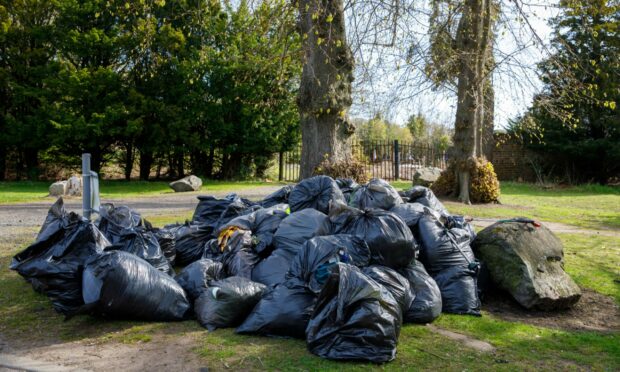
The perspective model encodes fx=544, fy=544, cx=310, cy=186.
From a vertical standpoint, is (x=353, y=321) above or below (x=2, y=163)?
below

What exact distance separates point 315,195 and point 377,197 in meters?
0.69

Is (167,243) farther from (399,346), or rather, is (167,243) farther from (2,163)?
(2,163)

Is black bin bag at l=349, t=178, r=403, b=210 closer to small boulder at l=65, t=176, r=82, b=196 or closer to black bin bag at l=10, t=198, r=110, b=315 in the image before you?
black bin bag at l=10, t=198, r=110, b=315

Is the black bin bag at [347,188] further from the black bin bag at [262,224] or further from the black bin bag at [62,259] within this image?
the black bin bag at [62,259]

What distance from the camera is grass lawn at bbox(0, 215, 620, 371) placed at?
11.2 ft

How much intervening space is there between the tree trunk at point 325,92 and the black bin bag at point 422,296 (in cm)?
A: 515

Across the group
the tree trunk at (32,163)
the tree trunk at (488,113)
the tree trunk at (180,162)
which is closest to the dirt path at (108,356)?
the tree trunk at (488,113)

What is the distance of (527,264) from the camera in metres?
4.89

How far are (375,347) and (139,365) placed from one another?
57.8 inches

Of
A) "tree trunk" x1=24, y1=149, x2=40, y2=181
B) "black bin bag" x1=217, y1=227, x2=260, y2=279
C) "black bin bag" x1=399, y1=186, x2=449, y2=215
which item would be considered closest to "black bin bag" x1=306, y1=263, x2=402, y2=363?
"black bin bag" x1=217, y1=227, x2=260, y2=279

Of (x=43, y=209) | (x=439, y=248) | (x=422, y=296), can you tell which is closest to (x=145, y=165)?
(x=43, y=209)

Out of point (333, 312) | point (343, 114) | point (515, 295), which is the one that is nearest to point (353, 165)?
point (343, 114)

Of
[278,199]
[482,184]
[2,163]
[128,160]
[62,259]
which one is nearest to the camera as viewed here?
[62,259]

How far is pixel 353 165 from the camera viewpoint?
10.1 meters
